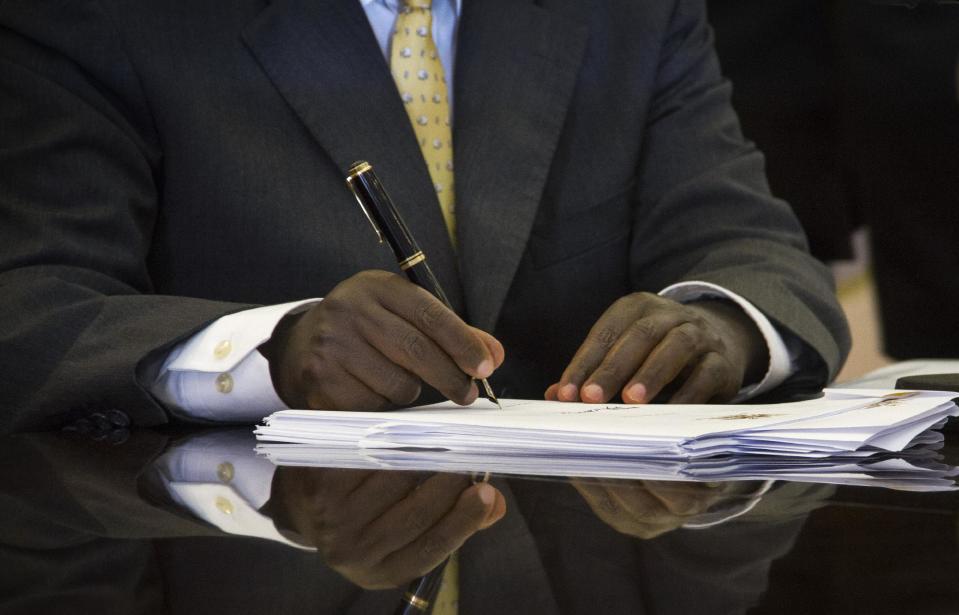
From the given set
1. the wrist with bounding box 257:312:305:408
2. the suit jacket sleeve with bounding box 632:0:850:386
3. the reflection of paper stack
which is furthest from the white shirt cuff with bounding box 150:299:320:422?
the suit jacket sleeve with bounding box 632:0:850:386

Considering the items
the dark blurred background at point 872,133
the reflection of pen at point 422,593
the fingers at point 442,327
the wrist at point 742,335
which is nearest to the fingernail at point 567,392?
the fingers at point 442,327

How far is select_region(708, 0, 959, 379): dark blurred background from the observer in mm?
1776

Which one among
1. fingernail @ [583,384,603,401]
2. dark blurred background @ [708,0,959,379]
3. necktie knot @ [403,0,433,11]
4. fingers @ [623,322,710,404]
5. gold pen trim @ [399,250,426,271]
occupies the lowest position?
dark blurred background @ [708,0,959,379]

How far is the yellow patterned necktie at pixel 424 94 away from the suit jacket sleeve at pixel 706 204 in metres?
0.28

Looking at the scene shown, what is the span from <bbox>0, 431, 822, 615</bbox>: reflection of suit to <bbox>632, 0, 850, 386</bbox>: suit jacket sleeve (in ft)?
2.30

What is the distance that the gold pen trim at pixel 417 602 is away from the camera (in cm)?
38

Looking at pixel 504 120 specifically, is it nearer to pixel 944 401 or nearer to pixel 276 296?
pixel 276 296

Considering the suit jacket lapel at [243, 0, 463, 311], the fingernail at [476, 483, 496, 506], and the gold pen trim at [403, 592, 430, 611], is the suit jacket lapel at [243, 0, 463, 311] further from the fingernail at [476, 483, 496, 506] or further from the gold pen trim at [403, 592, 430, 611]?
the gold pen trim at [403, 592, 430, 611]

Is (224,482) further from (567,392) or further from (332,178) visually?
(332,178)

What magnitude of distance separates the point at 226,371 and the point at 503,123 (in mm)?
536

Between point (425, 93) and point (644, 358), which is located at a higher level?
point (425, 93)

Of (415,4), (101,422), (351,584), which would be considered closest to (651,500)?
(351,584)

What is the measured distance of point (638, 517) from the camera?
506mm

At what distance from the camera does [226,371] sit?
0.91 metres
